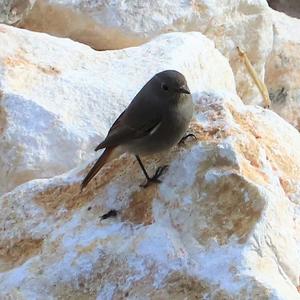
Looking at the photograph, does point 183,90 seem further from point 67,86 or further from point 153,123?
point 67,86

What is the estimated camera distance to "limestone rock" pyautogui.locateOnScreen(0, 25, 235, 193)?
4859 millimetres

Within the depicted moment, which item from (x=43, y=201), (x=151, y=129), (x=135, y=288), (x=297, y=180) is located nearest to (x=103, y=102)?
(x=151, y=129)

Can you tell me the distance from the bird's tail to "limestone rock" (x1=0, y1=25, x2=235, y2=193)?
51 cm

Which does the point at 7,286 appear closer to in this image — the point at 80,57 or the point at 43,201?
the point at 43,201

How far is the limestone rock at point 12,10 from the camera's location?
6.58m

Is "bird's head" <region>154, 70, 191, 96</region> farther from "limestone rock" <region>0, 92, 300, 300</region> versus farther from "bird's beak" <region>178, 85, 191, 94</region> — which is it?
"limestone rock" <region>0, 92, 300, 300</region>

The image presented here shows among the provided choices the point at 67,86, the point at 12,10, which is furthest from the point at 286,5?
the point at 67,86

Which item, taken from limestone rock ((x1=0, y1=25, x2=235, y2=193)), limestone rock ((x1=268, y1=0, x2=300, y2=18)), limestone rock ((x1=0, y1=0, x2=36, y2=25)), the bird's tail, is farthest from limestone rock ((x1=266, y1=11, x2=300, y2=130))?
the bird's tail

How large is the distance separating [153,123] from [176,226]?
828 millimetres

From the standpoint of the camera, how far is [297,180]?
4219 mm

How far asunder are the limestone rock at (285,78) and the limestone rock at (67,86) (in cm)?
124

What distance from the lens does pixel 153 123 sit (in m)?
4.48

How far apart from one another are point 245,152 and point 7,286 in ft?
3.81

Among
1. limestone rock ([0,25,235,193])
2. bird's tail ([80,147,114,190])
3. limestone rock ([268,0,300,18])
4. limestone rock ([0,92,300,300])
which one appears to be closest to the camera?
limestone rock ([0,92,300,300])
